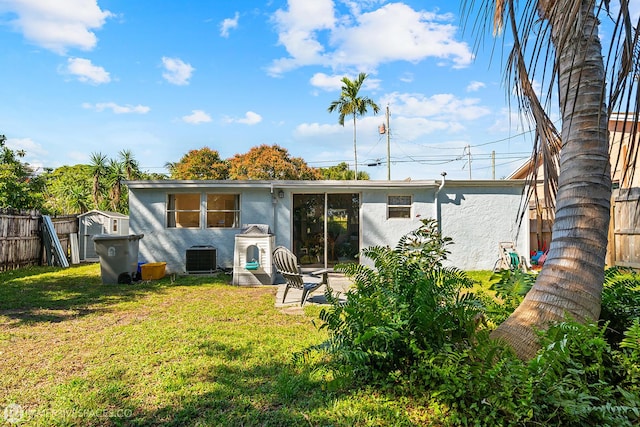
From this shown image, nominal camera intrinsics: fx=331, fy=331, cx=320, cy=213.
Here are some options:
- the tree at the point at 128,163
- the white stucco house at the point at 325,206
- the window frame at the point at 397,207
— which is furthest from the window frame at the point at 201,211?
the tree at the point at 128,163

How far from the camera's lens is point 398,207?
9.55 meters

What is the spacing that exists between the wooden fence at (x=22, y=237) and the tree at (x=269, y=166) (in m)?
14.6

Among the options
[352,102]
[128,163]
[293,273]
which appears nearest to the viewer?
[293,273]

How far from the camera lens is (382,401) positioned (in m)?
2.27

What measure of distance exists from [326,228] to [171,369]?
704cm

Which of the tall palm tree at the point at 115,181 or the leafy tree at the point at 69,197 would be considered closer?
the leafy tree at the point at 69,197

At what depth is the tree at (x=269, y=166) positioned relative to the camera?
24.7 metres

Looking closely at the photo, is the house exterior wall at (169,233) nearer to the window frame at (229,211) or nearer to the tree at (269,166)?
the window frame at (229,211)

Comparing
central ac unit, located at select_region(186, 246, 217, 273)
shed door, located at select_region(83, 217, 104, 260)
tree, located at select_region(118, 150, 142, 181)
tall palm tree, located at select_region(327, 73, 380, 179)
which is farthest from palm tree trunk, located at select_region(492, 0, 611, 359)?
tree, located at select_region(118, 150, 142, 181)

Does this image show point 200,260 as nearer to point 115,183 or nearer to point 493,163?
point 115,183

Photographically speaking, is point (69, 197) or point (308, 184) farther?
point (69, 197)

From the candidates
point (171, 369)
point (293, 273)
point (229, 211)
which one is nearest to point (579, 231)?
point (171, 369)

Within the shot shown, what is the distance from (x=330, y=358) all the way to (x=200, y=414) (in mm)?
1250

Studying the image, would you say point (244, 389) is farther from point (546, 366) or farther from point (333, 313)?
point (546, 366)
